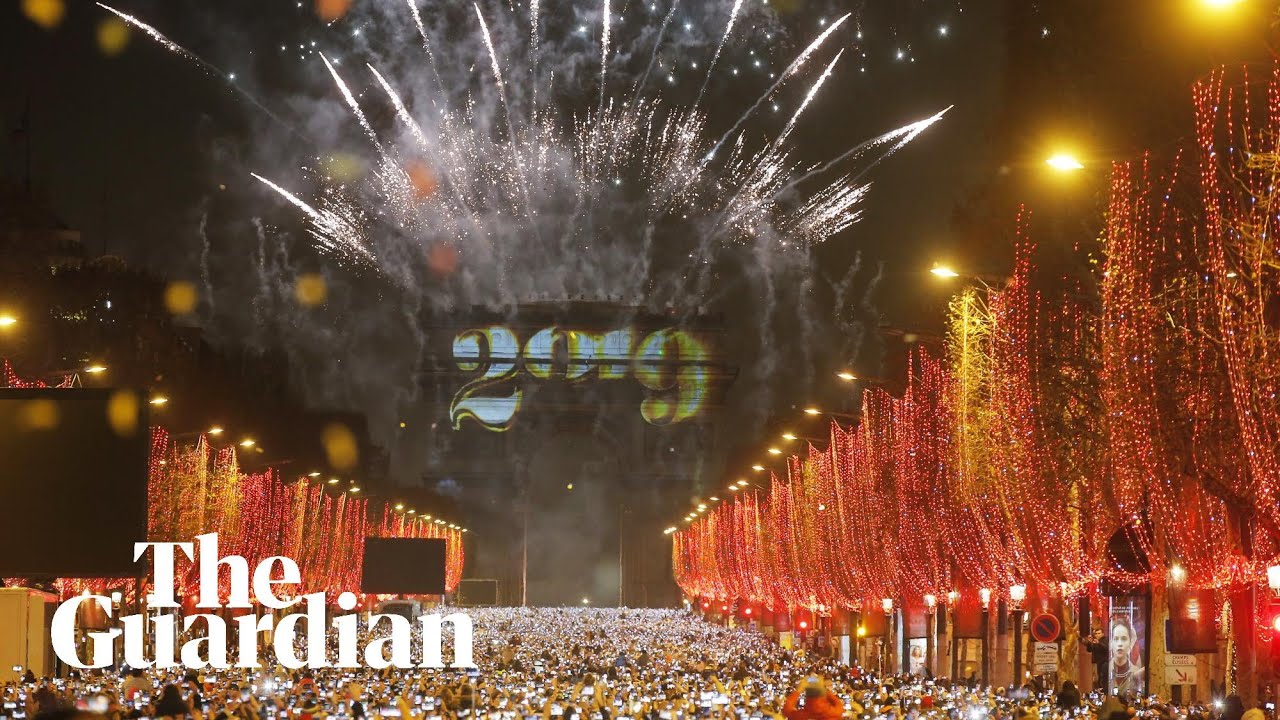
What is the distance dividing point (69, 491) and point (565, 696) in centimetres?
1139

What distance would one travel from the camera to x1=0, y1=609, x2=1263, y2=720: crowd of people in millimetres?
25953

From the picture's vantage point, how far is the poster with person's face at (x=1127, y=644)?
147 feet

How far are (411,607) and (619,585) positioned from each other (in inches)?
3073

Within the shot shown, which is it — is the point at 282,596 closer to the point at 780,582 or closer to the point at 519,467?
the point at 780,582

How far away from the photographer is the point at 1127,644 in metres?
46.3

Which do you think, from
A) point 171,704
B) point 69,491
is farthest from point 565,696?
point 171,704

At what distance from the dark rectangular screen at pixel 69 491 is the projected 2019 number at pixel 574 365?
152690 millimetres

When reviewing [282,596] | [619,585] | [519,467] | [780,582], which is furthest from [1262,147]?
[519,467]

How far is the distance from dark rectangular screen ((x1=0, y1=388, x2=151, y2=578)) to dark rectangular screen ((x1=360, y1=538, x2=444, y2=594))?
1735 inches

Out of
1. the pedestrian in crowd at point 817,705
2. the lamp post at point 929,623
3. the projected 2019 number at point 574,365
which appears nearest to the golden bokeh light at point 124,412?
the pedestrian in crowd at point 817,705

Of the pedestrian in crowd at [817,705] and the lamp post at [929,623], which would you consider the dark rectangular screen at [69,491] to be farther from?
the lamp post at [929,623]

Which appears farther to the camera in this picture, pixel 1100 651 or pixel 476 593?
pixel 476 593

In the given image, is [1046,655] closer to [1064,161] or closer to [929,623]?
[1064,161]

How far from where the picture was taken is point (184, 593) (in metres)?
64.2
